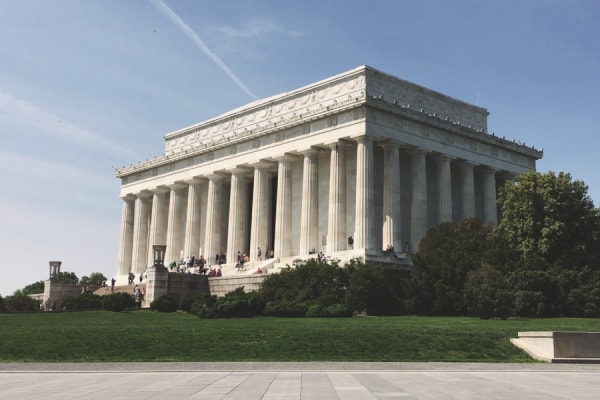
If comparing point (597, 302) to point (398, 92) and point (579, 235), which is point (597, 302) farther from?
point (398, 92)

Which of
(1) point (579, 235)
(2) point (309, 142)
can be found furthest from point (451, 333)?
(2) point (309, 142)

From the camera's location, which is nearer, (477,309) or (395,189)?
(477,309)

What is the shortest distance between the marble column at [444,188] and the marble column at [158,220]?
120 feet

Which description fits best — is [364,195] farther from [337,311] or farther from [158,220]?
[158,220]

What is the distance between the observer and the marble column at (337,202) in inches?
2462

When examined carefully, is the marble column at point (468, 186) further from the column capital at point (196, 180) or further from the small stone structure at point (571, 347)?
the small stone structure at point (571, 347)

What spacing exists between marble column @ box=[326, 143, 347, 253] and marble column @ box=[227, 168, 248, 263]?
13.2 metres

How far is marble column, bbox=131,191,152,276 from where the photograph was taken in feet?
295

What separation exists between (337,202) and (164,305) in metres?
19.6

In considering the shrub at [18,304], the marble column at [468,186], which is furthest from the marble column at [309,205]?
the shrub at [18,304]

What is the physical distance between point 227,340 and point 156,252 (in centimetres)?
3290

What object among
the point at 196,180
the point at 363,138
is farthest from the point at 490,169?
the point at 196,180

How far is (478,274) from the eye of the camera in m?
43.7

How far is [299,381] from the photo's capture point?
57.7 ft
